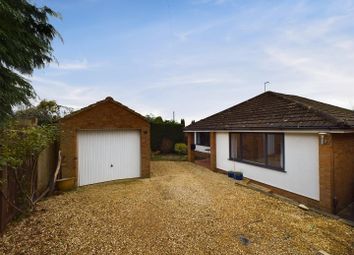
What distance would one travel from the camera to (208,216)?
20.3 feet

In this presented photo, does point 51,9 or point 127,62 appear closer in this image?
point 51,9

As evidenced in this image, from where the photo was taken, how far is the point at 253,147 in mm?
10555

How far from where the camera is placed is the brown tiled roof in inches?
294

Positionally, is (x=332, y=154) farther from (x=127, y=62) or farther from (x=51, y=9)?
(x=127, y=62)

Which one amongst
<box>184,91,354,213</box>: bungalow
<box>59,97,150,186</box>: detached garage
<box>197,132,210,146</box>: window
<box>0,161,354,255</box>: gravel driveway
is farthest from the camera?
<box>197,132,210,146</box>: window

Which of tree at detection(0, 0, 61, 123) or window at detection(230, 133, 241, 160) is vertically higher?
tree at detection(0, 0, 61, 123)

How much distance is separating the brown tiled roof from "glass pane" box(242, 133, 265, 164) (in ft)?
1.84

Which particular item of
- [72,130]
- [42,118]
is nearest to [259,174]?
[72,130]

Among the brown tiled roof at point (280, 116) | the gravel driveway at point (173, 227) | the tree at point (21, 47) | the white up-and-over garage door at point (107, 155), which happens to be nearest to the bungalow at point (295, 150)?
the brown tiled roof at point (280, 116)

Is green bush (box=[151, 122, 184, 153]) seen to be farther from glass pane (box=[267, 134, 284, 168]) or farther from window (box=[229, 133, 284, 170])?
glass pane (box=[267, 134, 284, 168])

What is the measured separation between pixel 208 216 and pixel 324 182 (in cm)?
409

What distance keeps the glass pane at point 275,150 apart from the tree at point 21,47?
8.69 meters

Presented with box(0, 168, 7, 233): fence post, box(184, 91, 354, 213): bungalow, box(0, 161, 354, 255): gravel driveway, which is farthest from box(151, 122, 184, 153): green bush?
box(0, 168, 7, 233): fence post

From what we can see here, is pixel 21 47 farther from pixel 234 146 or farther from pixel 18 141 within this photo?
pixel 234 146
